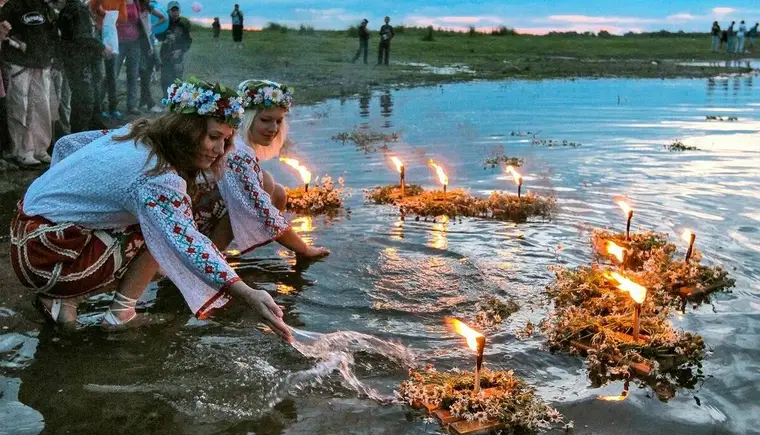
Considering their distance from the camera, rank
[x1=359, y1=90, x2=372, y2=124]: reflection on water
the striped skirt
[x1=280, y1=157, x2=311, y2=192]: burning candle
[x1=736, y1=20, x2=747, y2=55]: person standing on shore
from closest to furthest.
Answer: the striped skirt
[x1=280, y1=157, x2=311, y2=192]: burning candle
[x1=359, y1=90, x2=372, y2=124]: reflection on water
[x1=736, y1=20, x2=747, y2=55]: person standing on shore

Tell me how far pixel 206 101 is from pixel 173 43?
40.2 ft

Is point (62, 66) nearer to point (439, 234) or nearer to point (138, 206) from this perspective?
point (439, 234)

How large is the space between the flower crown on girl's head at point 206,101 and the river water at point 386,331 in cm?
147

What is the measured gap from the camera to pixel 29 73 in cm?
962

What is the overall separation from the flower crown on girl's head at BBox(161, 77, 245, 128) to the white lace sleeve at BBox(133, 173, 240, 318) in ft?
1.29

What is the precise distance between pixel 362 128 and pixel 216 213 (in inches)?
356

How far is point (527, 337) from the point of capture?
17.1ft

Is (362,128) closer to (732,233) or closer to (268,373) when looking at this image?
(732,233)

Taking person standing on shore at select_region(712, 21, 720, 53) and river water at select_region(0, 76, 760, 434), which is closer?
river water at select_region(0, 76, 760, 434)

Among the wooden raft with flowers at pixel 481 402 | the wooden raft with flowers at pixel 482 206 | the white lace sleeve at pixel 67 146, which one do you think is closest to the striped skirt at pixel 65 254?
the white lace sleeve at pixel 67 146

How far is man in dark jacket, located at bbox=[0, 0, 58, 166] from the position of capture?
9.41m

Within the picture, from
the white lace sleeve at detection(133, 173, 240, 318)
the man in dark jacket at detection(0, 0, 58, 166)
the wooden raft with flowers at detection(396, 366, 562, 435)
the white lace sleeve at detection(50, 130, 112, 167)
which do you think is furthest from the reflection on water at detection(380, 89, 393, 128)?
the wooden raft with flowers at detection(396, 366, 562, 435)

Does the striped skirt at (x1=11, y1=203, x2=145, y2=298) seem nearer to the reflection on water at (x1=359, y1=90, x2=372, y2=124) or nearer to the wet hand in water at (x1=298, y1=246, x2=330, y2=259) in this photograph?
the wet hand in water at (x1=298, y1=246, x2=330, y2=259)

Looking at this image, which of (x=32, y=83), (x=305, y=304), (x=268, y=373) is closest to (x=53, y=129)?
(x=32, y=83)
